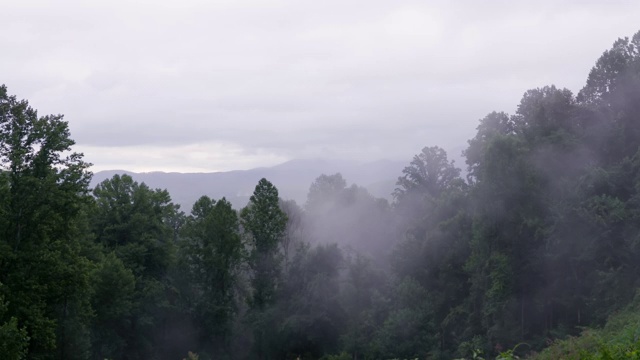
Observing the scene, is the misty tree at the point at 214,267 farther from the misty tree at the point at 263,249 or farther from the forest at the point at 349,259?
the misty tree at the point at 263,249

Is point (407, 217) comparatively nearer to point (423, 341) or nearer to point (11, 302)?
point (423, 341)

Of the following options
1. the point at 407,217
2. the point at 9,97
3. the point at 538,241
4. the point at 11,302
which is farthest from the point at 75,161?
the point at 407,217

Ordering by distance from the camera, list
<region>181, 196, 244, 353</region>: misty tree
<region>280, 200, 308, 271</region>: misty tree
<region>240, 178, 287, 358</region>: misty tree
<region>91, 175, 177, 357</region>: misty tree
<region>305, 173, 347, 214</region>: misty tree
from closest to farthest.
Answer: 1. <region>91, 175, 177, 357</region>: misty tree
2. <region>240, 178, 287, 358</region>: misty tree
3. <region>181, 196, 244, 353</region>: misty tree
4. <region>280, 200, 308, 271</region>: misty tree
5. <region>305, 173, 347, 214</region>: misty tree

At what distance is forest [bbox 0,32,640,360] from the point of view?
76.7 ft

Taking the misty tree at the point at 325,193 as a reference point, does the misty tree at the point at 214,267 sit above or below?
below

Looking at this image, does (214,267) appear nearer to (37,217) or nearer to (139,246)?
(139,246)

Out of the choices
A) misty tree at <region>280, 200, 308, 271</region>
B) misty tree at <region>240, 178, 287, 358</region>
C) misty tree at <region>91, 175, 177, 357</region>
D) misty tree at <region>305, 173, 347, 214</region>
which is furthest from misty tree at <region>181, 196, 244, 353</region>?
misty tree at <region>305, 173, 347, 214</region>

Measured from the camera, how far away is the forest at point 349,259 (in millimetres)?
23375

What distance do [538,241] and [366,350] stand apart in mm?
12100

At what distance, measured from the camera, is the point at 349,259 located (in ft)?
139

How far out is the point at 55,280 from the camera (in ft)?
75.2

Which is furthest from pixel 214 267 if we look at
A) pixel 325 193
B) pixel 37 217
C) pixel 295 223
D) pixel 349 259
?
pixel 325 193

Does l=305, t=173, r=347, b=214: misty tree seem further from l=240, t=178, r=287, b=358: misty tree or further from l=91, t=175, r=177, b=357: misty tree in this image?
l=91, t=175, r=177, b=357: misty tree

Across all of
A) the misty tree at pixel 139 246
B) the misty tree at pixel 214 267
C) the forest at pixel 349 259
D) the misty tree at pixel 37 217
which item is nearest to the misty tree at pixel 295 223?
the forest at pixel 349 259
